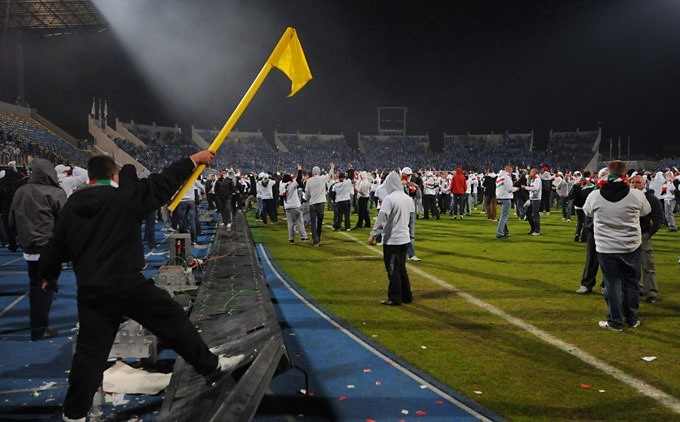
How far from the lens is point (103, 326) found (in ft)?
11.1

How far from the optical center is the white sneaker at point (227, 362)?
13.1ft

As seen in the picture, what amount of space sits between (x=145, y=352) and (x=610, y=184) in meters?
5.38

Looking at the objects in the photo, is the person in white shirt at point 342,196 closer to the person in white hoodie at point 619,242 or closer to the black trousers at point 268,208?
the black trousers at point 268,208

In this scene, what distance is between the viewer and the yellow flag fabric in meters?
5.01

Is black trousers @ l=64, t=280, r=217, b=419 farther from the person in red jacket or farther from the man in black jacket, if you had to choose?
the person in red jacket

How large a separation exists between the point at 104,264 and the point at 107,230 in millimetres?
217

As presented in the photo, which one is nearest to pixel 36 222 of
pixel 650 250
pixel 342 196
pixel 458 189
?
pixel 650 250

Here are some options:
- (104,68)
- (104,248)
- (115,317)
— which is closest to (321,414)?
(115,317)

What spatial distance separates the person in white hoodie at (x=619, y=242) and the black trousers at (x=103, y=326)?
4861 mm

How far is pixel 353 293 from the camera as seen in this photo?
8.21 m

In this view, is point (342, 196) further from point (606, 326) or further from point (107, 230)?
point (107, 230)

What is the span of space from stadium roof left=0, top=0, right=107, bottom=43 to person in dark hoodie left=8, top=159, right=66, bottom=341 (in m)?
30.7

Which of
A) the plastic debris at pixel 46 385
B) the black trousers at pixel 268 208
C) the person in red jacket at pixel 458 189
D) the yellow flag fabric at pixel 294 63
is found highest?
the yellow flag fabric at pixel 294 63

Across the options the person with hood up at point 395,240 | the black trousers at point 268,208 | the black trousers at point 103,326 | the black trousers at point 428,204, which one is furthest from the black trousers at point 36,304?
the black trousers at point 428,204
